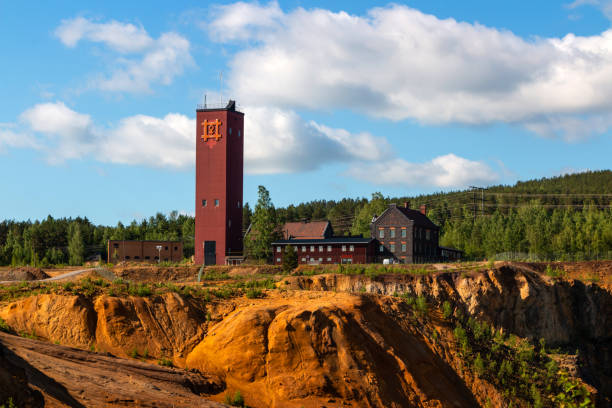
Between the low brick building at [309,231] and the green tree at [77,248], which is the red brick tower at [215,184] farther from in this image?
the green tree at [77,248]

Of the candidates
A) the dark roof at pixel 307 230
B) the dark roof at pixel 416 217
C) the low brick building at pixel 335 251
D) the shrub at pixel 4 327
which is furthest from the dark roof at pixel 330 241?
the shrub at pixel 4 327

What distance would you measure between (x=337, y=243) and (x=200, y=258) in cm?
1654

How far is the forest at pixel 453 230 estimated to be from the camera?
90625 millimetres

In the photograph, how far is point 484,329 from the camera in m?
36.0

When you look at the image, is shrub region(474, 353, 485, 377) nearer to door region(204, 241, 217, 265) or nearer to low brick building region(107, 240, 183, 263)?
door region(204, 241, 217, 265)

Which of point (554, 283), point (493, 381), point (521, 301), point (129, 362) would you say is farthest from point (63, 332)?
point (554, 283)

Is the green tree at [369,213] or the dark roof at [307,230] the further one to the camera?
the green tree at [369,213]

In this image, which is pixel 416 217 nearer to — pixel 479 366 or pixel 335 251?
pixel 335 251

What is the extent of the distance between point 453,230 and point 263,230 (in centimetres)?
4669

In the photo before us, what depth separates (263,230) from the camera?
281ft

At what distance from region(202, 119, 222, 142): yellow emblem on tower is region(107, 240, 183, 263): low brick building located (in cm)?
2069

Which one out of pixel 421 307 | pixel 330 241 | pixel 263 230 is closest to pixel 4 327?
pixel 421 307

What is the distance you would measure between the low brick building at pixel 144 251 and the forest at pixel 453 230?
1012cm

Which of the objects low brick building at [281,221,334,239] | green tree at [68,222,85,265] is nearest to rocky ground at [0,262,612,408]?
low brick building at [281,221,334,239]
